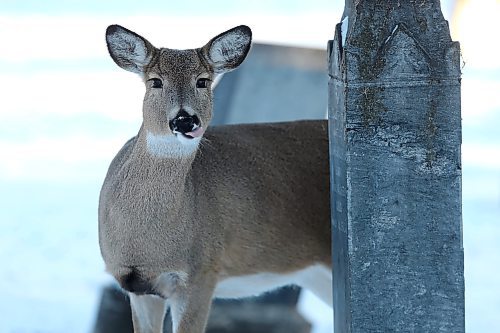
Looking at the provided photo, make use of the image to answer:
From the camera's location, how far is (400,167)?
16.7 feet

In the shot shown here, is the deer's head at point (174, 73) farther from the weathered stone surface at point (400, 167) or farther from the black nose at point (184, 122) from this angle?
the weathered stone surface at point (400, 167)

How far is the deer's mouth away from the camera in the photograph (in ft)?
17.4

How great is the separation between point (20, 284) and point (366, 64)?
491cm

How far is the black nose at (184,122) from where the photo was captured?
530 cm

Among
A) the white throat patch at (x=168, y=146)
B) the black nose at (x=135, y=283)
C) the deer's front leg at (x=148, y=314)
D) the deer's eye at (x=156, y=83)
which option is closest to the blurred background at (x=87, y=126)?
the deer's front leg at (x=148, y=314)

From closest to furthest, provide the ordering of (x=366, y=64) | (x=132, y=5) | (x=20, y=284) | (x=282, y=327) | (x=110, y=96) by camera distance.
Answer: (x=366, y=64)
(x=282, y=327)
(x=20, y=284)
(x=110, y=96)
(x=132, y=5)

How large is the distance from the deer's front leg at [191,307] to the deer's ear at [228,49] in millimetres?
1071

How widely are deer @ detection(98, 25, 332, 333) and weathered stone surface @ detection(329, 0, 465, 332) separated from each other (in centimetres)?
77

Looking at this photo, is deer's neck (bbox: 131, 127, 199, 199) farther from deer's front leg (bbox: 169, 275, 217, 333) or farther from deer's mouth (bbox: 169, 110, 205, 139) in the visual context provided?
deer's front leg (bbox: 169, 275, 217, 333)

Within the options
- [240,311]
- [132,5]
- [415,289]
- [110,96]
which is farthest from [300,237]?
[132,5]

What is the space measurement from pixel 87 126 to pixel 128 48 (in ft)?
30.4

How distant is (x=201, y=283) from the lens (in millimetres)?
6000

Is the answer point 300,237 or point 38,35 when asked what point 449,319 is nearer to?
point 300,237

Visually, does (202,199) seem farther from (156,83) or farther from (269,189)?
(156,83)
